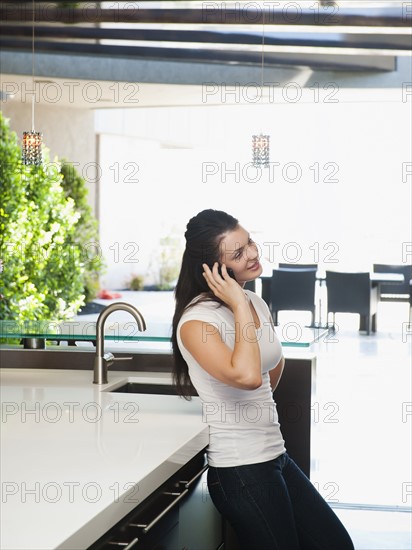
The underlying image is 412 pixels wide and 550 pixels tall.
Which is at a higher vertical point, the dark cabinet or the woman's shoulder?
the woman's shoulder

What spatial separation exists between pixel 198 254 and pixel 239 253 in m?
0.11

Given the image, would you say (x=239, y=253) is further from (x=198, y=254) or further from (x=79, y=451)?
(x=79, y=451)

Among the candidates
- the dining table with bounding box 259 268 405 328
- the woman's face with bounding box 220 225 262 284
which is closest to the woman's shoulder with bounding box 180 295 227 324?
the woman's face with bounding box 220 225 262 284

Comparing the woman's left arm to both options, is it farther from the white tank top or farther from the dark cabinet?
the dark cabinet

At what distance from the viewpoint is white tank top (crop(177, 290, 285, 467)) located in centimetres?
222

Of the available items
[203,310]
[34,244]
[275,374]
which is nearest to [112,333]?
[275,374]

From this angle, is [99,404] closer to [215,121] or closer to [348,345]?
[348,345]

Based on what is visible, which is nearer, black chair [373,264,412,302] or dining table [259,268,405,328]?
dining table [259,268,405,328]

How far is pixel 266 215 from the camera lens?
1600 centimetres

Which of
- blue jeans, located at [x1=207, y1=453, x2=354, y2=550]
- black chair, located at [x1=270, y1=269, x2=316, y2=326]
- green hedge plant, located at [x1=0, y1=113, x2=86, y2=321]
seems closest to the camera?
blue jeans, located at [x1=207, y1=453, x2=354, y2=550]

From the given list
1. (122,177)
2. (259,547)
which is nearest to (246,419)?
(259,547)

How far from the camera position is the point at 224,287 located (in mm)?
2273

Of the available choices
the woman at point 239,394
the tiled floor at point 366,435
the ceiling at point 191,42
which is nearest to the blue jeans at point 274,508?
the woman at point 239,394

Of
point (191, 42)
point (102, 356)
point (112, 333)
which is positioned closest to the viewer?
point (102, 356)
